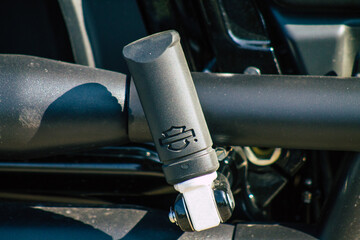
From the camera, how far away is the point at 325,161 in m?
0.73

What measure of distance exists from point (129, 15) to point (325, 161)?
39 cm

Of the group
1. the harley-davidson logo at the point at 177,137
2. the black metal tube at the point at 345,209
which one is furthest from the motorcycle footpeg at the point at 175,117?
the black metal tube at the point at 345,209

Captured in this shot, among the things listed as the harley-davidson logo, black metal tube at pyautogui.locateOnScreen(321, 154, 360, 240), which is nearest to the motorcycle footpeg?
the harley-davidson logo

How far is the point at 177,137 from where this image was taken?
1.41ft

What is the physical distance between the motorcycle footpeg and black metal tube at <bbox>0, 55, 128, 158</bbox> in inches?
3.5

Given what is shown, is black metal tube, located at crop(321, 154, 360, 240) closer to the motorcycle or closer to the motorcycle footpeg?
the motorcycle

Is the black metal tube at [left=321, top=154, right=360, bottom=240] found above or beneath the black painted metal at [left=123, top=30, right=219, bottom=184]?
beneath

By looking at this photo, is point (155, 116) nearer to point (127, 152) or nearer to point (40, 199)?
point (127, 152)

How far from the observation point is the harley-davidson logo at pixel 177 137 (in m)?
0.43

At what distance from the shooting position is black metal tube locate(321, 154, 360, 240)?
541mm

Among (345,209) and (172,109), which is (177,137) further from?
(345,209)

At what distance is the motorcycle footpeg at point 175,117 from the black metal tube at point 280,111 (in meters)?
0.07

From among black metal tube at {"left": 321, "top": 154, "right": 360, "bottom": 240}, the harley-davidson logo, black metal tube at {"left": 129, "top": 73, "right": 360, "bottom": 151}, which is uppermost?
the harley-davidson logo

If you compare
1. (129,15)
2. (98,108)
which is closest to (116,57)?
(129,15)
